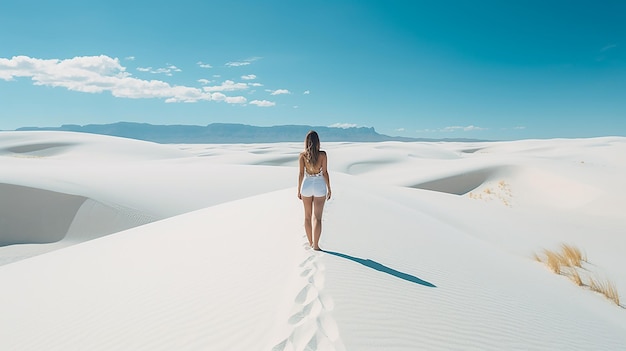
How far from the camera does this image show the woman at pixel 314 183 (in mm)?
3930

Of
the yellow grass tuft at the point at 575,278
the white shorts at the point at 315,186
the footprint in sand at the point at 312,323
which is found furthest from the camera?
the yellow grass tuft at the point at 575,278

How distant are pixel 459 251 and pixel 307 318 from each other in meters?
3.83

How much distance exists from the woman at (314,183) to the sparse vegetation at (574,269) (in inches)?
173

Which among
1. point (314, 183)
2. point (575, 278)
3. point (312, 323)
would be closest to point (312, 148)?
point (314, 183)

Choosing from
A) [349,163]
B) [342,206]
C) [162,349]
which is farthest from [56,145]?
[162,349]

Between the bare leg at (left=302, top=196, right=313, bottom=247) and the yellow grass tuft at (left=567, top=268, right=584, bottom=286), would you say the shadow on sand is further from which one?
the yellow grass tuft at (left=567, top=268, right=584, bottom=286)

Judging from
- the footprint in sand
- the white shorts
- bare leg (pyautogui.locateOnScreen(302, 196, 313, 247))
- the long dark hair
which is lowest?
the footprint in sand

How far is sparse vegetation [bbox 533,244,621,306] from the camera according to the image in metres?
5.04

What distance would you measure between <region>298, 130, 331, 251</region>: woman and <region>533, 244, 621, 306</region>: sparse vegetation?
4.38m

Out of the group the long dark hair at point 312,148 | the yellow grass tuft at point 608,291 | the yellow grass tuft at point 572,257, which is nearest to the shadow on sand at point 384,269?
the long dark hair at point 312,148

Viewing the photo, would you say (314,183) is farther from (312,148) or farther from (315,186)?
(312,148)

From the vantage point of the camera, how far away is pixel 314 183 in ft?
13.2

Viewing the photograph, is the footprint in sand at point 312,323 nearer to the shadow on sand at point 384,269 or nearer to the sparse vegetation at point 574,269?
the shadow on sand at point 384,269

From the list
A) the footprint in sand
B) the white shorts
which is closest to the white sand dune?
the footprint in sand
